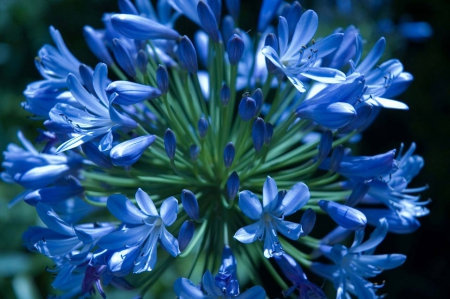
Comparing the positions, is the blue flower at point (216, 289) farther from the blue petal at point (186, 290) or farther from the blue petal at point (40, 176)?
the blue petal at point (40, 176)

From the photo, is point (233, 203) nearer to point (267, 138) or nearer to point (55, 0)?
point (267, 138)

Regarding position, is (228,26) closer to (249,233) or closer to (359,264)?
(249,233)

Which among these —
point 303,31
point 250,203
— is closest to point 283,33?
point 303,31

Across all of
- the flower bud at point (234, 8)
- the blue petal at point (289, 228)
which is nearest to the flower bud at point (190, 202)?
the blue petal at point (289, 228)

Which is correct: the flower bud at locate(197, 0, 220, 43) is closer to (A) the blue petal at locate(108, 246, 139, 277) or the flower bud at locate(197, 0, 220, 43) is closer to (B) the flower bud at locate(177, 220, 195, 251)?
(B) the flower bud at locate(177, 220, 195, 251)

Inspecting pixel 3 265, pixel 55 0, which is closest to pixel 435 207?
pixel 3 265

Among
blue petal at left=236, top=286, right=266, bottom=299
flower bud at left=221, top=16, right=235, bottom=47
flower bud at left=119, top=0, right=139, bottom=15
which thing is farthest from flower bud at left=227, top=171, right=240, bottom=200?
flower bud at left=119, top=0, right=139, bottom=15

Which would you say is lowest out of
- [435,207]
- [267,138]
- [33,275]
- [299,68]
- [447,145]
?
[33,275]
